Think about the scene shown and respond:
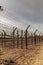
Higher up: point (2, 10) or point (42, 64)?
point (2, 10)

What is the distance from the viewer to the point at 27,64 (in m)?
11.1

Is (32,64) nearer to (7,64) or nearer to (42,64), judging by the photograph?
(42,64)

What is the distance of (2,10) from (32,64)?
376 centimetres

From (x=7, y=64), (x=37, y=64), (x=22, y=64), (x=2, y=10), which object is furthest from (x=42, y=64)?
(x=2, y=10)

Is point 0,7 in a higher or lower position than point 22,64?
higher

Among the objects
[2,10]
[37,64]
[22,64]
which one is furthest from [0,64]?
[2,10]

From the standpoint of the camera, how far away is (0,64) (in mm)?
10664

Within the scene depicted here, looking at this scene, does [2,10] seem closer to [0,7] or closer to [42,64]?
[0,7]

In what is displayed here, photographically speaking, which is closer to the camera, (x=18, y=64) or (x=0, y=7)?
(x=0, y=7)

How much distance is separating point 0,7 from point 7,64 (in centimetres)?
318

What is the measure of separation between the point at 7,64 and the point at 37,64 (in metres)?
1.97

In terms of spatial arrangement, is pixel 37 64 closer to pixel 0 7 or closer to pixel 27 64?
pixel 27 64

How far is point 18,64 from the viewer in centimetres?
1093

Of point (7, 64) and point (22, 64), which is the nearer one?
point (7, 64)
